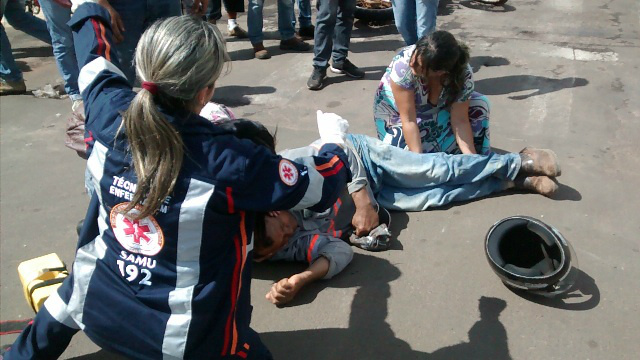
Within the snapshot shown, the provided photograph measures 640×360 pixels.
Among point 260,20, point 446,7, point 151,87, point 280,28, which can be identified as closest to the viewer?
point 151,87

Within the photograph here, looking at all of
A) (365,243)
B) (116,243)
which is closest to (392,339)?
(365,243)

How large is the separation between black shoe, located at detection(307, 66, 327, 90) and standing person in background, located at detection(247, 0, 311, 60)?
0.99 metres

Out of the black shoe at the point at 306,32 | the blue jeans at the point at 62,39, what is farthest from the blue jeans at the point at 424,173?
the black shoe at the point at 306,32

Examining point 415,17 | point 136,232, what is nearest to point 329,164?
point 136,232

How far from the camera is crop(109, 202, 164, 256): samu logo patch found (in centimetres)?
167

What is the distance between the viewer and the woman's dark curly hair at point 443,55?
10.2ft

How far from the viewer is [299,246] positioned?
2.80 metres

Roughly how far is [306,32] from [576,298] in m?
4.49

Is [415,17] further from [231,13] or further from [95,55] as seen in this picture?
[95,55]

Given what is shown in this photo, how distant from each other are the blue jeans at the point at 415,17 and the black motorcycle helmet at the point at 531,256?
6.98 feet

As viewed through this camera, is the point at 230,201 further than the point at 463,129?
No

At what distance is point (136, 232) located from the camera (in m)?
1.70

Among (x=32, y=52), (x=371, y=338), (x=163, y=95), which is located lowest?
(x=32, y=52)

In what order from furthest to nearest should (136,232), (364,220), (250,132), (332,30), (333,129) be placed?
1. (332,30)
2. (364,220)
3. (333,129)
4. (250,132)
5. (136,232)
